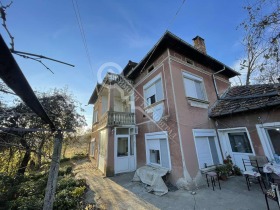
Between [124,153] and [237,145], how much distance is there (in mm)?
7261

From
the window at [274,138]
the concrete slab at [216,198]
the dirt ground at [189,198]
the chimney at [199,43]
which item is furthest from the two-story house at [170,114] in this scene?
the window at [274,138]

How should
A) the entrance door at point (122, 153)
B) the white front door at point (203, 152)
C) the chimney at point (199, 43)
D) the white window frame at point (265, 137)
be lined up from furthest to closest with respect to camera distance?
the chimney at point (199, 43), the entrance door at point (122, 153), the white front door at point (203, 152), the white window frame at point (265, 137)

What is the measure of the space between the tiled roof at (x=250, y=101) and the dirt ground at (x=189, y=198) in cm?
351

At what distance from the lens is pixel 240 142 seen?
24.2ft

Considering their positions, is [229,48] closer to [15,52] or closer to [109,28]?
[109,28]

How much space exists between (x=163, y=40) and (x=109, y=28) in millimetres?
3369

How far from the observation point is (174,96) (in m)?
7.04

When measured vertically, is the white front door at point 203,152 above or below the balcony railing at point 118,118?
below

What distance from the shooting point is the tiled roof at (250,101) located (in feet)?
20.3

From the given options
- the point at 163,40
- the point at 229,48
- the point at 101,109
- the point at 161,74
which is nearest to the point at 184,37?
the point at 163,40

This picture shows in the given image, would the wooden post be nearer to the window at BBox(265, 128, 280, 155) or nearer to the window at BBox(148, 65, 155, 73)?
the window at BBox(148, 65, 155, 73)

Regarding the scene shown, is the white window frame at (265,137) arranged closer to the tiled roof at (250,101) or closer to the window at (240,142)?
the window at (240,142)

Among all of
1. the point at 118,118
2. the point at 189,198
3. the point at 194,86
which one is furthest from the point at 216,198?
the point at 118,118

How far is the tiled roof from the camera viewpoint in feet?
20.3
